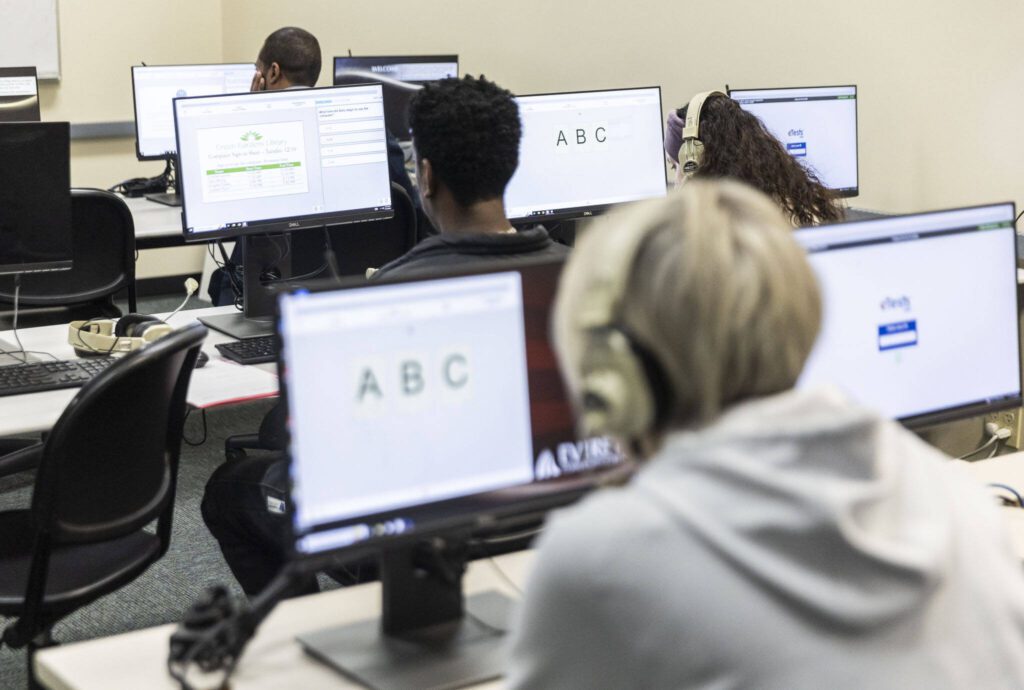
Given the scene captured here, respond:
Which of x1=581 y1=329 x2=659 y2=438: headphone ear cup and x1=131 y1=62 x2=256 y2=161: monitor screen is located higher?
x1=131 y1=62 x2=256 y2=161: monitor screen

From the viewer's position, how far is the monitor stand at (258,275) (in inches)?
121

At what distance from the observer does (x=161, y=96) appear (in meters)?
4.87

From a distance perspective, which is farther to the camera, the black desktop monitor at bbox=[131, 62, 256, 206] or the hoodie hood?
the black desktop monitor at bbox=[131, 62, 256, 206]

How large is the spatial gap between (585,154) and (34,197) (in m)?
1.51

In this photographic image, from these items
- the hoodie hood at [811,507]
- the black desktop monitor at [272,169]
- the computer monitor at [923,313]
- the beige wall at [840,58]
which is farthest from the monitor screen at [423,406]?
the beige wall at [840,58]

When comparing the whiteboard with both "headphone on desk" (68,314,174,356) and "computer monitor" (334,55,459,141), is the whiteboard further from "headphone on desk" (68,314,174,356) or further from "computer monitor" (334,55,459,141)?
"headphone on desk" (68,314,174,356)

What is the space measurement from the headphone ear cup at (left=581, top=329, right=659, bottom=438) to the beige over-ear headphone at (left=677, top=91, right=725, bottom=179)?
1.93 meters

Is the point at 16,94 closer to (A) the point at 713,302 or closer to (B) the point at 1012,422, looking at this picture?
(B) the point at 1012,422

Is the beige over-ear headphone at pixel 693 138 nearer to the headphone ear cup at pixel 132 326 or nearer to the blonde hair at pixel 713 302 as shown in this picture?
the headphone ear cup at pixel 132 326

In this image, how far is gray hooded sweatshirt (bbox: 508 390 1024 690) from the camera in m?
0.85

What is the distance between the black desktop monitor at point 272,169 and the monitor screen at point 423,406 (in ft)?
5.22

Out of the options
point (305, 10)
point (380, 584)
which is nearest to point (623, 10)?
point (305, 10)

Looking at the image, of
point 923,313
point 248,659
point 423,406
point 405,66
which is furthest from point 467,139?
point 405,66

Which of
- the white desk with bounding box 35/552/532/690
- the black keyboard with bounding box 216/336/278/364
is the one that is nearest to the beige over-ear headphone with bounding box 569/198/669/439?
the white desk with bounding box 35/552/532/690
